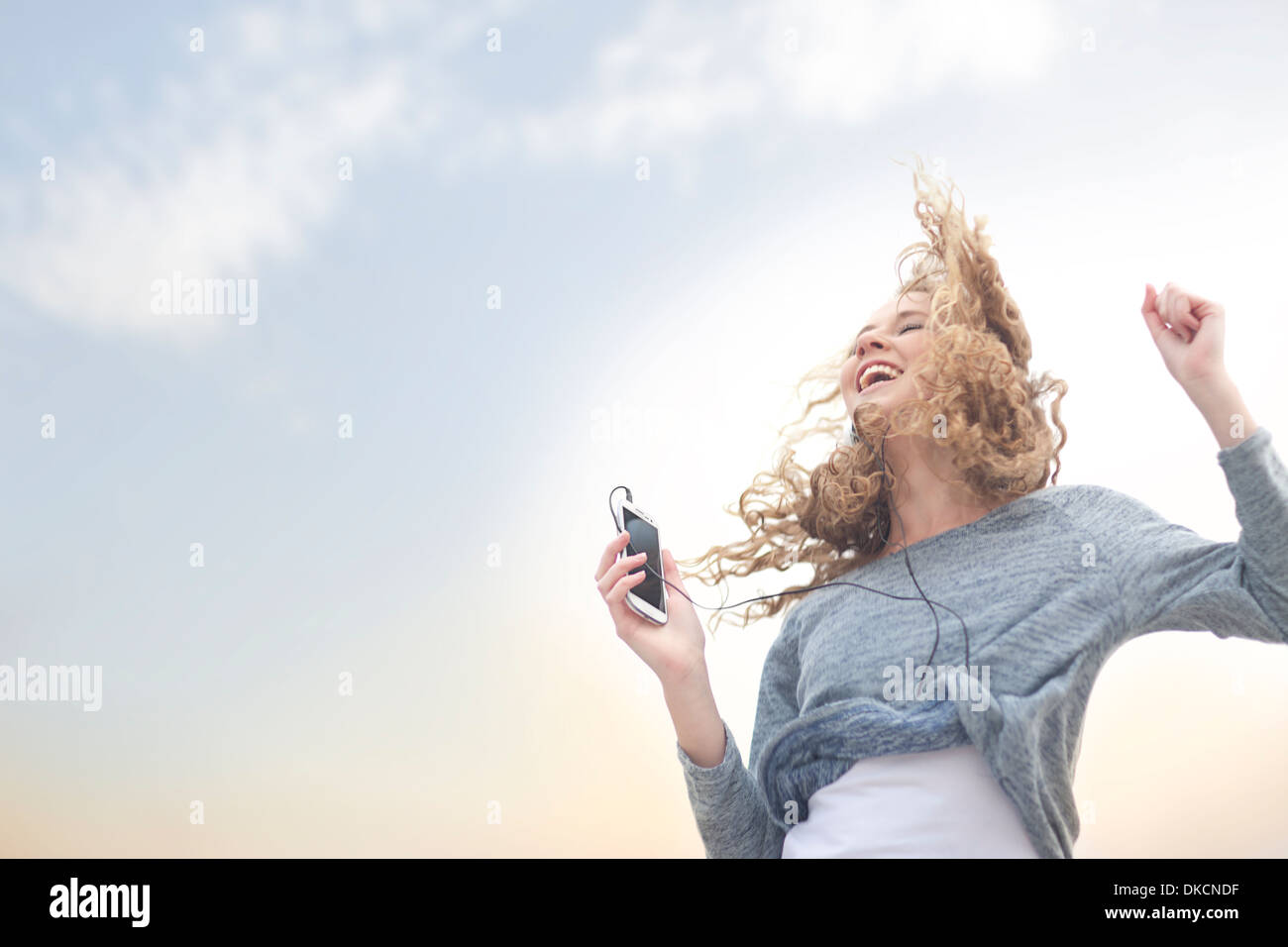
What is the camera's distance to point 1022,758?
107cm

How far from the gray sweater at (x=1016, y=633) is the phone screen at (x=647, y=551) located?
0.23m

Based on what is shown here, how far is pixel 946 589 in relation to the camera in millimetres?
1284

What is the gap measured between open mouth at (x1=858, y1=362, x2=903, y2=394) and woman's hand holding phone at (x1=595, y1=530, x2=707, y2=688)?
18.6 inches

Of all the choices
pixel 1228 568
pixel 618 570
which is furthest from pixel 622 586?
pixel 1228 568

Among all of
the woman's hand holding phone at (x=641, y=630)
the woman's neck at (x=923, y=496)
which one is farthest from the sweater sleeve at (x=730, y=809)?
the woman's neck at (x=923, y=496)

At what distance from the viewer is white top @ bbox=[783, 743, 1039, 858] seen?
109 cm

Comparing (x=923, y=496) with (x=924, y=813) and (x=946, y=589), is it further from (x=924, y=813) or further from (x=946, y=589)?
(x=924, y=813)

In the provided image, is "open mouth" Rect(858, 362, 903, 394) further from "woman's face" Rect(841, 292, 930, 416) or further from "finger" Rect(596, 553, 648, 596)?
"finger" Rect(596, 553, 648, 596)

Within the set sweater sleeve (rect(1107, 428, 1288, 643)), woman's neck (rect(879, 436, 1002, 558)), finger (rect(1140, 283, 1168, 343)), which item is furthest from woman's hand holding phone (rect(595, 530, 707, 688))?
finger (rect(1140, 283, 1168, 343))

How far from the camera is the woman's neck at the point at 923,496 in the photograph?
1.43 m

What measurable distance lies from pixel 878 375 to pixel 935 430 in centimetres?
16
